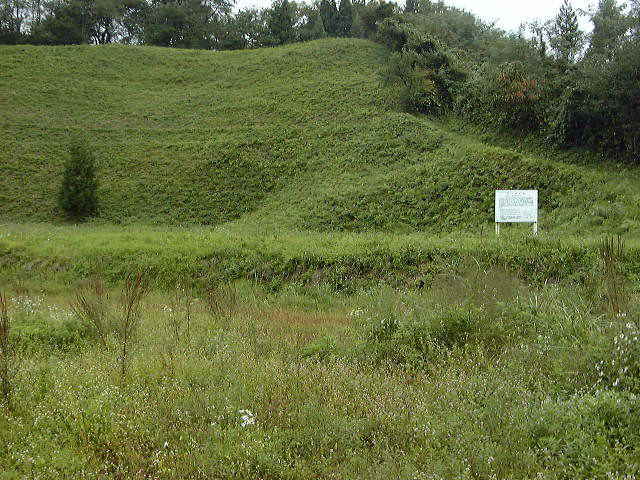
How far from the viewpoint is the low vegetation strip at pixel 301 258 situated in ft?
35.4

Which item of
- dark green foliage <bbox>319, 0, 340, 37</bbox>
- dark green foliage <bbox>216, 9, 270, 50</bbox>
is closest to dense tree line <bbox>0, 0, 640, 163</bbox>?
dark green foliage <bbox>216, 9, 270, 50</bbox>

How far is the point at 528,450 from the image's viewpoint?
376 cm

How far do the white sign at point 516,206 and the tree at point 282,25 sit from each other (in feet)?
152

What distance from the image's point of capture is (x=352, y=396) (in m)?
4.75

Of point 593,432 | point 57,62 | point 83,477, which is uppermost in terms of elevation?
point 57,62

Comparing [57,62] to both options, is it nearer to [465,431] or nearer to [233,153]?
[233,153]

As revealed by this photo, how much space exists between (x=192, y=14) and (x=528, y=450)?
6306cm

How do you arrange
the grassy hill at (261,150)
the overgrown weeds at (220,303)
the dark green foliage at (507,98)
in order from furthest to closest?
the dark green foliage at (507,98) → the grassy hill at (261,150) → the overgrown weeds at (220,303)

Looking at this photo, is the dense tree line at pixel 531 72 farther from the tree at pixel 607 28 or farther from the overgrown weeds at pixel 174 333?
the overgrown weeds at pixel 174 333

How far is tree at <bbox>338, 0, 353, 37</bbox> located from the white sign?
182 ft

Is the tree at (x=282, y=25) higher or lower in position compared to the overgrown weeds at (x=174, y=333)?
higher

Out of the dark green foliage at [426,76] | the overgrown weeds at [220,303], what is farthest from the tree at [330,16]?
the overgrown weeds at [220,303]

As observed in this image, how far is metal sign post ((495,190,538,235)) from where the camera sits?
12.8 metres

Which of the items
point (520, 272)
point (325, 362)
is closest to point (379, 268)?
point (520, 272)
